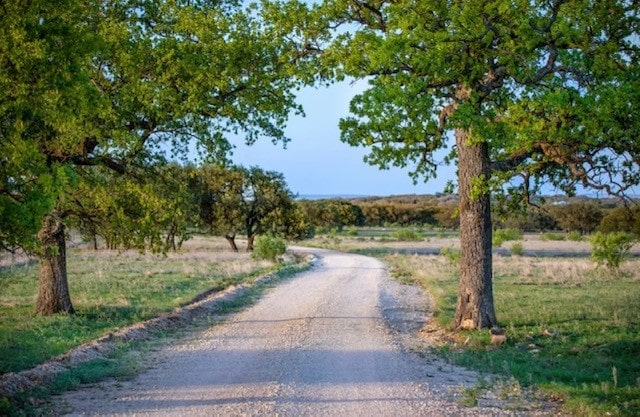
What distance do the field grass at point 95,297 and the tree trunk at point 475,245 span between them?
7.60 m

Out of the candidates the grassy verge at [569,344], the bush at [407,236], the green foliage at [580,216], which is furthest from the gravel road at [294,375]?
the green foliage at [580,216]

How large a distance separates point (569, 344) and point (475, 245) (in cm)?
270

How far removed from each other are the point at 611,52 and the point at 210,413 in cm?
945

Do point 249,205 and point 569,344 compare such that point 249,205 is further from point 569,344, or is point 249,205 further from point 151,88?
point 569,344

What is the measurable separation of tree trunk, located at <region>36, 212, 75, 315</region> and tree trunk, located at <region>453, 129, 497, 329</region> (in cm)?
954

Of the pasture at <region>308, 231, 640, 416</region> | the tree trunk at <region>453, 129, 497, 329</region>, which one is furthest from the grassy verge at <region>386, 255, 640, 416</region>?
the tree trunk at <region>453, 129, 497, 329</region>

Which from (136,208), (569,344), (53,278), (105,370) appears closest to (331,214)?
(53,278)

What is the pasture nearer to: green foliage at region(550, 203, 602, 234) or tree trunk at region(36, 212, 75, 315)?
tree trunk at region(36, 212, 75, 315)

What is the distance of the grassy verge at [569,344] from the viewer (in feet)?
27.9

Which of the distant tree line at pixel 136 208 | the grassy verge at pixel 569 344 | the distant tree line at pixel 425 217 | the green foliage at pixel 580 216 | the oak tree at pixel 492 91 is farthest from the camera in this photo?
the distant tree line at pixel 425 217

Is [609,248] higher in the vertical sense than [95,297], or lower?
higher

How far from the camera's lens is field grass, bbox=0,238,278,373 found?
12.0 m

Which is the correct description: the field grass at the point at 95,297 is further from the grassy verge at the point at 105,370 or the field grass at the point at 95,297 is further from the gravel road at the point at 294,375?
the gravel road at the point at 294,375

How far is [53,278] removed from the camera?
16.2 meters
